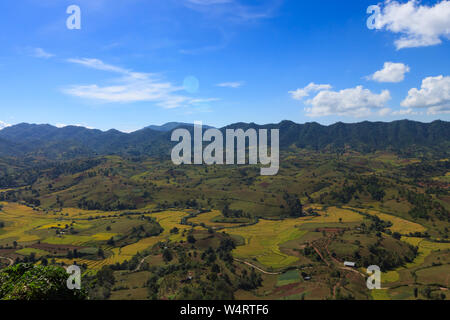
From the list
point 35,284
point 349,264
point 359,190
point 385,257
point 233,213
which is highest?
point 35,284

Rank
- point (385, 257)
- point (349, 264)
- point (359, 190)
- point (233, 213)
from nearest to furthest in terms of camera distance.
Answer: point (349, 264) < point (385, 257) < point (233, 213) < point (359, 190)

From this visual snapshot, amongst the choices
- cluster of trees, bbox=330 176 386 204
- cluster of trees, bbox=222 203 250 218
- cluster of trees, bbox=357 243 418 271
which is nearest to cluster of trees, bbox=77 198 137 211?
cluster of trees, bbox=222 203 250 218

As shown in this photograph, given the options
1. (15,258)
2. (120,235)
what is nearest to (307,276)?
(120,235)

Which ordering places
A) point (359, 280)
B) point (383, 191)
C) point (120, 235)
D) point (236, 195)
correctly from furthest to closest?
point (236, 195), point (383, 191), point (120, 235), point (359, 280)

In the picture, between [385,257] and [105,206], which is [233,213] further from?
[105,206]

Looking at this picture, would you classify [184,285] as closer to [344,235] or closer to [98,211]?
[344,235]

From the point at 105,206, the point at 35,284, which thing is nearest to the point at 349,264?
the point at 35,284

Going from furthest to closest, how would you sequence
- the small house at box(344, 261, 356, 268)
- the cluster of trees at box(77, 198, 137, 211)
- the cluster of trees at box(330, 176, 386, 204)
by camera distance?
the cluster of trees at box(77, 198, 137, 211)
the cluster of trees at box(330, 176, 386, 204)
the small house at box(344, 261, 356, 268)

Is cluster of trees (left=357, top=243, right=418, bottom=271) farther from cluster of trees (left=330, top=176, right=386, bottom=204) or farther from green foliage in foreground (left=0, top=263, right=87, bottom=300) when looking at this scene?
green foliage in foreground (left=0, top=263, right=87, bottom=300)
